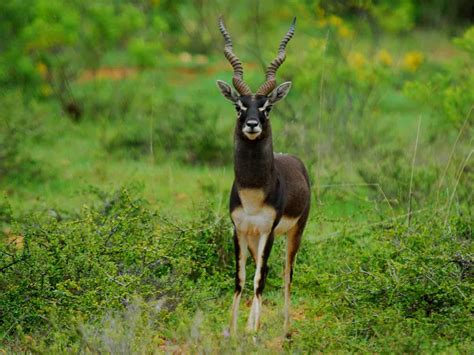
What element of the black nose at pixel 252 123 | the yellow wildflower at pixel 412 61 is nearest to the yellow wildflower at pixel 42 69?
the yellow wildflower at pixel 412 61

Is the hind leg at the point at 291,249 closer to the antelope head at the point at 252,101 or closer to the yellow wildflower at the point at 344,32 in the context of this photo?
the antelope head at the point at 252,101

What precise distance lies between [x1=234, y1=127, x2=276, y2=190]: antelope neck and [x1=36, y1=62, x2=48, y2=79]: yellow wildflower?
31.4 feet

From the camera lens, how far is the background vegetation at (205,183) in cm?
705

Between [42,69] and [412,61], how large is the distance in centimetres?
718

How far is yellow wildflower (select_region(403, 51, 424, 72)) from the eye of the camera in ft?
65.6

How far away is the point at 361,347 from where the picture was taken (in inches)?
262

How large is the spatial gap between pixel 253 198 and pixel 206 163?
6339mm

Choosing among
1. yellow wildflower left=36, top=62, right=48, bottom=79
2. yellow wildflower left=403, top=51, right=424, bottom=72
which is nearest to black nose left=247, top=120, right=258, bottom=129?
yellow wildflower left=36, top=62, right=48, bottom=79

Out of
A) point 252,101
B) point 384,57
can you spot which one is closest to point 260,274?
point 252,101

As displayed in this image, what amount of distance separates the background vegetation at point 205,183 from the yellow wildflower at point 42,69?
8 cm

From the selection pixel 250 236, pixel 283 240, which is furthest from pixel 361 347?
pixel 283 240

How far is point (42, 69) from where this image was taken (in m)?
16.7

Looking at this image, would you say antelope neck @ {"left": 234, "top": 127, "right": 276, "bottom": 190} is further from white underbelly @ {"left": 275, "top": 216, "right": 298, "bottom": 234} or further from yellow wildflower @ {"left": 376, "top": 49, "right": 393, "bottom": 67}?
yellow wildflower @ {"left": 376, "top": 49, "right": 393, "bottom": 67}

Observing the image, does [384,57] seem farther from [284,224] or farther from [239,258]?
[239,258]
